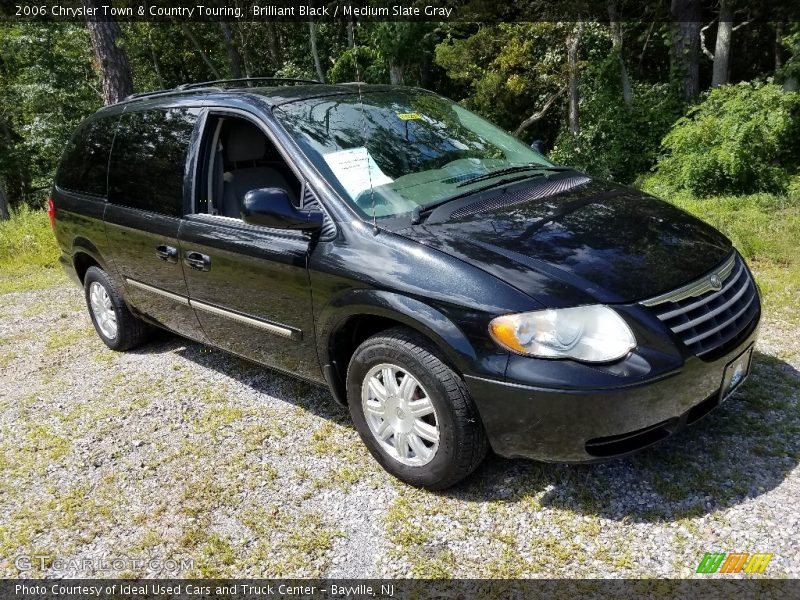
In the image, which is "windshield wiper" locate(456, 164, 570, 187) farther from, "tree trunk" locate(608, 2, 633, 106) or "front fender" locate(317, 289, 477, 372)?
"tree trunk" locate(608, 2, 633, 106)

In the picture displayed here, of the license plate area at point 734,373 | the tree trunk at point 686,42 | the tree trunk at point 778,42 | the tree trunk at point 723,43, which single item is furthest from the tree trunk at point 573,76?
the license plate area at point 734,373

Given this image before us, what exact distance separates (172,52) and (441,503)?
101 ft

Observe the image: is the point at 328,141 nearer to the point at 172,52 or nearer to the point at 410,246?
the point at 410,246

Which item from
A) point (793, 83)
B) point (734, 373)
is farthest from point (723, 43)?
point (734, 373)

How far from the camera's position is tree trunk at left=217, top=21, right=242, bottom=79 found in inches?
1046

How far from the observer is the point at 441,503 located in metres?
2.94

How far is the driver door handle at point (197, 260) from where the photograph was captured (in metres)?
3.73

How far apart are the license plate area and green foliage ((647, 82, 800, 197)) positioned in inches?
270

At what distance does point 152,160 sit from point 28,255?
6.50 metres

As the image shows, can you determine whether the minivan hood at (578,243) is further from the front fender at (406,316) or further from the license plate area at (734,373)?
the license plate area at (734,373)

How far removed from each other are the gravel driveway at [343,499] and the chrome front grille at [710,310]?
654 mm

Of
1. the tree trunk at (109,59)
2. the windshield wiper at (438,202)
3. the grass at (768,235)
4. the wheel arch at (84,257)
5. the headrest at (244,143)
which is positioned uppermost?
the tree trunk at (109,59)

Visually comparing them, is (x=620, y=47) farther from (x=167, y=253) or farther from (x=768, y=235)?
(x=167, y=253)

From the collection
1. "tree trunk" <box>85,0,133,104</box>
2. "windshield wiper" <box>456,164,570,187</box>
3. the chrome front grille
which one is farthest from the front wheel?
A: "tree trunk" <box>85,0,133,104</box>
